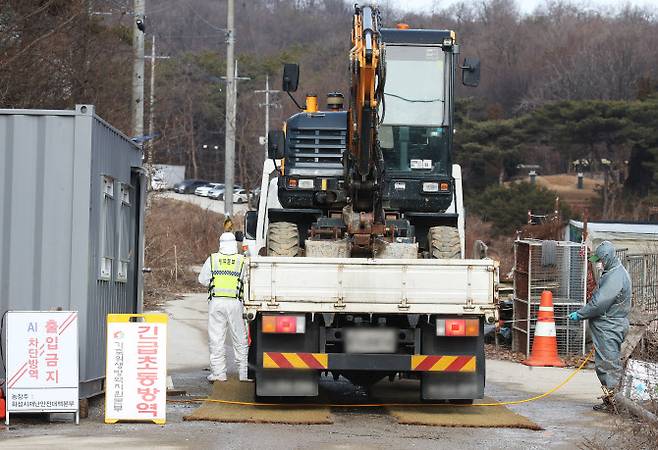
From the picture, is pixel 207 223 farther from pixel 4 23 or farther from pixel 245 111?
pixel 245 111

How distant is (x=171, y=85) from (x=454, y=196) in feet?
231

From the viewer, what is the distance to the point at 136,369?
11.8 meters

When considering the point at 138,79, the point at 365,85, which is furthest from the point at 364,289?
the point at 138,79

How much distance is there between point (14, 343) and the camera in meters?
11.6

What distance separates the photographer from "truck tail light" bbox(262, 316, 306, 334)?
40.7ft

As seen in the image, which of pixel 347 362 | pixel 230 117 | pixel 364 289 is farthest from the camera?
pixel 230 117

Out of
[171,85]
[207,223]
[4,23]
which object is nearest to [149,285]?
[4,23]

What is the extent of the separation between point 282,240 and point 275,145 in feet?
4.93

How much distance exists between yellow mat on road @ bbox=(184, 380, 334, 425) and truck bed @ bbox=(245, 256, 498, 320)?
1.02 m

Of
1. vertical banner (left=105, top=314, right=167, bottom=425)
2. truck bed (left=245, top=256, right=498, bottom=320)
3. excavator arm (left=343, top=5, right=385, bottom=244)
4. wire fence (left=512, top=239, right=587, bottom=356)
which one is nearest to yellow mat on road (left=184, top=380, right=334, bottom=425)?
vertical banner (left=105, top=314, right=167, bottom=425)

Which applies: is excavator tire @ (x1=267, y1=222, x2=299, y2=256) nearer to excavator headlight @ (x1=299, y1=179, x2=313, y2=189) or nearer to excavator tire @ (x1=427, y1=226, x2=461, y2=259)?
excavator headlight @ (x1=299, y1=179, x2=313, y2=189)

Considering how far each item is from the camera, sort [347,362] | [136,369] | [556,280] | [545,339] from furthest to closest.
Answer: [556,280], [545,339], [347,362], [136,369]

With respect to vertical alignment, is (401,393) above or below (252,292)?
below

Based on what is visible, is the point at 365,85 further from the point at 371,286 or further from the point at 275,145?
the point at 275,145
